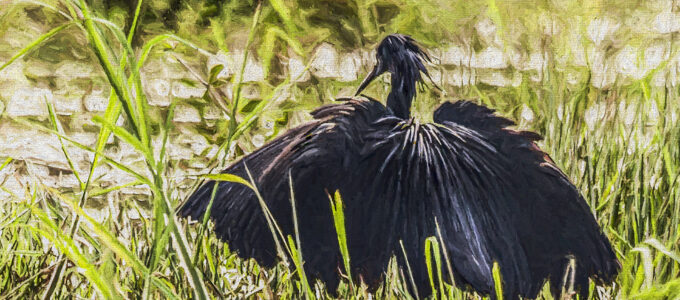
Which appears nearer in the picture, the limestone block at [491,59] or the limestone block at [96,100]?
the limestone block at [491,59]

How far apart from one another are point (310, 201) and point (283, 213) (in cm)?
4

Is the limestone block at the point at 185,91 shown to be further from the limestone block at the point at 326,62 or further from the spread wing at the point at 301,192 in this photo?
the spread wing at the point at 301,192

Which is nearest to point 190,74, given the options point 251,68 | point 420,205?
point 251,68

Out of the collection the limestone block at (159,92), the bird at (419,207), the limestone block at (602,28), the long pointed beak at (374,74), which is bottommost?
the bird at (419,207)

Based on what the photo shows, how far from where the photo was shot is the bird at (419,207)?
0.85 metres

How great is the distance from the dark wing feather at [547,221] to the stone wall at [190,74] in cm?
108

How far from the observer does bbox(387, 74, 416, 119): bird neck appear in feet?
3.16

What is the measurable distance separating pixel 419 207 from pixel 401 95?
0.67ft

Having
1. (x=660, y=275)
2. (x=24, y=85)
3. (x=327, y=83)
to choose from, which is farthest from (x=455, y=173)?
(x=24, y=85)

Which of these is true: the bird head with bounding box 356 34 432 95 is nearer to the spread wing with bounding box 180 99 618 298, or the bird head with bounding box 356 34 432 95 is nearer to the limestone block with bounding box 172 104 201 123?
the spread wing with bounding box 180 99 618 298

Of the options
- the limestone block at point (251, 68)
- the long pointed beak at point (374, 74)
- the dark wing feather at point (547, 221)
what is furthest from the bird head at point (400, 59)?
the limestone block at point (251, 68)

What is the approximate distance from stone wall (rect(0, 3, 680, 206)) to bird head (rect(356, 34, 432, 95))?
3.37ft

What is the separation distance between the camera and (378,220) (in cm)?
86

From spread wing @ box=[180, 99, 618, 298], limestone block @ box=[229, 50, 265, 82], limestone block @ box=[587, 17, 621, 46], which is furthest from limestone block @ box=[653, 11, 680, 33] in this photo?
spread wing @ box=[180, 99, 618, 298]
